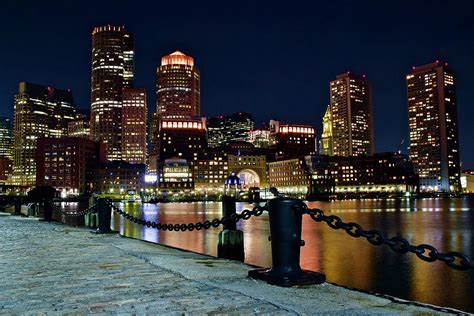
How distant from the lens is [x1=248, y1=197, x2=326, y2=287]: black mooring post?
7020mm

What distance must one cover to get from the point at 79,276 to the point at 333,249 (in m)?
23.7

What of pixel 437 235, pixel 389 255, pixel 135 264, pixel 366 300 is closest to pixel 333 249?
pixel 389 255

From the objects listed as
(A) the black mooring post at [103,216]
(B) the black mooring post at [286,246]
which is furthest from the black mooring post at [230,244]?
(A) the black mooring post at [103,216]

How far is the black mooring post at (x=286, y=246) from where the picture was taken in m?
7.02

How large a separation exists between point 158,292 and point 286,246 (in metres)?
1.93

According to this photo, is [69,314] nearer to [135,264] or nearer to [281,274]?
[281,274]

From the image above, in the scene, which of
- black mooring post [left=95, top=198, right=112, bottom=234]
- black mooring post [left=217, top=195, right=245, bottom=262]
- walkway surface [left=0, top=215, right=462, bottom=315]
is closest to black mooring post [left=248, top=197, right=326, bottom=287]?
walkway surface [left=0, top=215, right=462, bottom=315]

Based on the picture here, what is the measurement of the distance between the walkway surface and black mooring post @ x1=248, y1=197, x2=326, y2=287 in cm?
19

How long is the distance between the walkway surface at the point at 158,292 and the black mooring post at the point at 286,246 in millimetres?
185

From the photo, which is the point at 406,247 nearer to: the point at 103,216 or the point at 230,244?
the point at 230,244

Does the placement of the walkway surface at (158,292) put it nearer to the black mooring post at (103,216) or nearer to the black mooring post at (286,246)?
the black mooring post at (286,246)

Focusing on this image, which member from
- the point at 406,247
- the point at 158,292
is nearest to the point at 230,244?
the point at 158,292

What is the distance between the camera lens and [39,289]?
7.04 metres

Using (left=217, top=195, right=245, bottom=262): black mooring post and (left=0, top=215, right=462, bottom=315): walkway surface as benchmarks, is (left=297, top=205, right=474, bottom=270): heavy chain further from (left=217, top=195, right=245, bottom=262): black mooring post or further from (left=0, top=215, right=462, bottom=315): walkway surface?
(left=217, top=195, right=245, bottom=262): black mooring post
